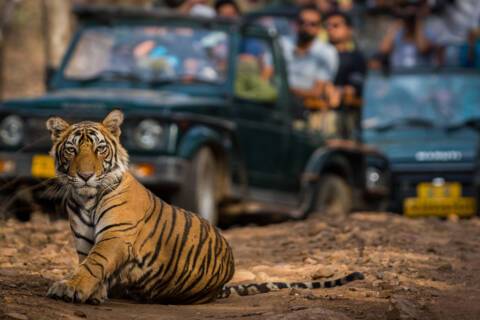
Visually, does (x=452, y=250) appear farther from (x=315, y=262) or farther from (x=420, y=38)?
(x=420, y=38)

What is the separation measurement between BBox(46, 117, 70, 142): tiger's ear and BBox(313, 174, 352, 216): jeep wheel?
6.80 meters

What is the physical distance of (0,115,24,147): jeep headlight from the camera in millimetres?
10183

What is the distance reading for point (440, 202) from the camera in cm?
1402

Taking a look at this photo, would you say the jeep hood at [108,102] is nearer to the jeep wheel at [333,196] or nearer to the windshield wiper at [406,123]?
the jeep wheel at [333,196]

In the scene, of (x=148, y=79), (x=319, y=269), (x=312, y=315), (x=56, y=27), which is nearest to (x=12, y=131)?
(x=148, y=79)

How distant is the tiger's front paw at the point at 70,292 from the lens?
555 cm

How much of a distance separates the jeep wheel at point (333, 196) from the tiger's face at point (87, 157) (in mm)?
6769

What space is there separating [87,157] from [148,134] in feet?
13.1

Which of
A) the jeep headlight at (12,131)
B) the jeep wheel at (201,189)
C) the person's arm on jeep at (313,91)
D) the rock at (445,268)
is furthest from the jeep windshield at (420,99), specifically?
the rock at (445,268)

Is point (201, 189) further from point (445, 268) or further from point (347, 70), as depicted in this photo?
point (347, 70)

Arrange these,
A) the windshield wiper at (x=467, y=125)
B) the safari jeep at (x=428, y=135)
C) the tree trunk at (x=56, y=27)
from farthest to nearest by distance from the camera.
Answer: the tree trunk at (x=56, y=27) → the windshield wiper at (x=467, y=125) → the safari jeep at (x=428, y=135)

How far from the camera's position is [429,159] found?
1429 cm

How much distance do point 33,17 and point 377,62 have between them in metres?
9.31

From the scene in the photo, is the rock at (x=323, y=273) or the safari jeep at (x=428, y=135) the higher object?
the safari jeep at (x=428, y=135)
